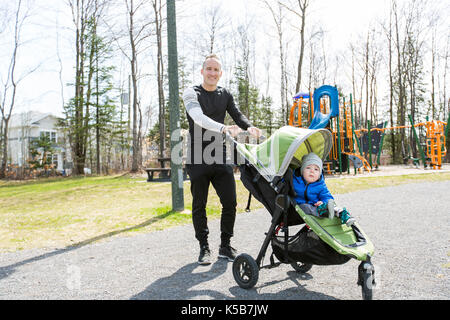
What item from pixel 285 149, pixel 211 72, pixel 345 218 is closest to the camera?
pixel 345 218

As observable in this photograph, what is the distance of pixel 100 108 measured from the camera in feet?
70.9

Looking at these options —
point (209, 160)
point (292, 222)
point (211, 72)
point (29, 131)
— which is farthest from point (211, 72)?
point (29, 131)

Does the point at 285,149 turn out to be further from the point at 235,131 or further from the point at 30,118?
the point at 30,118

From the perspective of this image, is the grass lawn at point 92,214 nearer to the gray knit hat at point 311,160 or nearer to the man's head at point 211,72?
the man's head at point 211,72

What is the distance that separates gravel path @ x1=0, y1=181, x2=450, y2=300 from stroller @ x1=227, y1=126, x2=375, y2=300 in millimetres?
250

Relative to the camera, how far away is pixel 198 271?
3.24m

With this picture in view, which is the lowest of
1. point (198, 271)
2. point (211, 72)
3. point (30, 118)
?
point (198, 271)

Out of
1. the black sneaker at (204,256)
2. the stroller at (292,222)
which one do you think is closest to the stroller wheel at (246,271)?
the stroller at (292,222)

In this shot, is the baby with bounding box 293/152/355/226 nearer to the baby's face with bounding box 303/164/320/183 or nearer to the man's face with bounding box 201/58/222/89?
the baby's face with bounding box 303/164/320/183

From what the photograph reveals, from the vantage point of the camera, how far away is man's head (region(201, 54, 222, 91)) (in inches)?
136

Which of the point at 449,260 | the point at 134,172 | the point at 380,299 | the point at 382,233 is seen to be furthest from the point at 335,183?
the point at 134,172

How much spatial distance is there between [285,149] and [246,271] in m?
1.06

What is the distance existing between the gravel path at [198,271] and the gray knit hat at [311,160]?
1005mm
